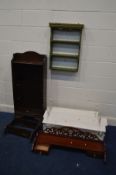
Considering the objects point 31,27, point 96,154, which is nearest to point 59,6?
point 31,27

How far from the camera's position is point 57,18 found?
220cm

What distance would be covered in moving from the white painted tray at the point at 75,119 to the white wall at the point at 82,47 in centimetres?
15

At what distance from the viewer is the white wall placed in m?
2.13

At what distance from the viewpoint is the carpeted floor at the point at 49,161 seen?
186cm

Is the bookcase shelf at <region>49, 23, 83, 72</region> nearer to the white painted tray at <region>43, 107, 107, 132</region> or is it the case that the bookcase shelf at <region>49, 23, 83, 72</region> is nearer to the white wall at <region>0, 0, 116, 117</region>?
the white wall at <region>0, 0, 116, 117</region>

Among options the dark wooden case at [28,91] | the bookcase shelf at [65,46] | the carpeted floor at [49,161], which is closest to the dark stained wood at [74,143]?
the carpeted floor at [49,161]

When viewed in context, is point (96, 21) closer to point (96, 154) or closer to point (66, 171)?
point (96, 154)

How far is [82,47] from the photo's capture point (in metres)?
2.26

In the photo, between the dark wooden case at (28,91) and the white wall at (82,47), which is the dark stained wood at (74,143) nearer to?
the dark wooden case at (28,91)

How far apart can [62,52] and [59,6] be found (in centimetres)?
50

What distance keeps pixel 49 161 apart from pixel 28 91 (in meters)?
0.92

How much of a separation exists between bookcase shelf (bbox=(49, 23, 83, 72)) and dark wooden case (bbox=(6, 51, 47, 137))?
147mm

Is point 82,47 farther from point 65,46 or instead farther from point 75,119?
point 75,119

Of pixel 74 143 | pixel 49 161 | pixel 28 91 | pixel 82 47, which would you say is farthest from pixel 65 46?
pixel 49 161
